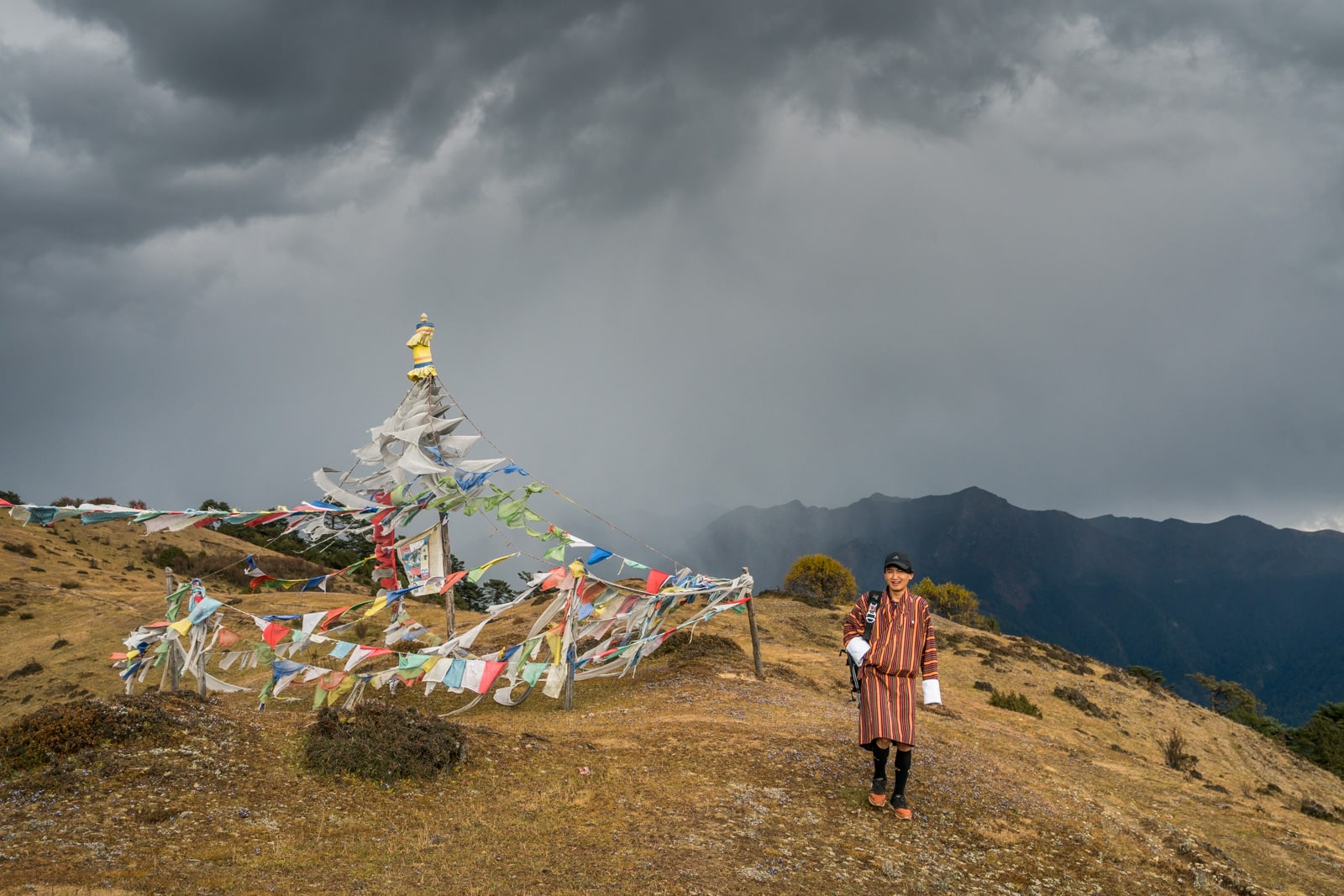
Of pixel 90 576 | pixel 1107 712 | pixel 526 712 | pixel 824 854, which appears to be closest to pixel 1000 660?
pixel 1107 712

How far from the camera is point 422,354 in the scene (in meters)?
15.5

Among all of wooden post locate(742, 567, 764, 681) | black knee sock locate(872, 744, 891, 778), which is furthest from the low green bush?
black knee sock locate(872, 744, 891, 778)

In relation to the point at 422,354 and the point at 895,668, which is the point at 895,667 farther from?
the point at 422,354

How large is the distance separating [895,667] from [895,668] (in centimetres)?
2

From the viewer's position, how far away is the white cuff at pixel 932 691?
24.3ft

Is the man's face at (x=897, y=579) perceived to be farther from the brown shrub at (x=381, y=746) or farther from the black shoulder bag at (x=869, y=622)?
the brown shrub at (x=381, y=746)

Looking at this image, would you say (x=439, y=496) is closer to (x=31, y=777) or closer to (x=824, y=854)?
(x=31, y=777)

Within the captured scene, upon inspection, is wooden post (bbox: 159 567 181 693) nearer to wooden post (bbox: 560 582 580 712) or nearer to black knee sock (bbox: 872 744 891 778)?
wooden post (bbox: 560 582 580 712)

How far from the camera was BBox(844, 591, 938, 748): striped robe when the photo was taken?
7.70 meters

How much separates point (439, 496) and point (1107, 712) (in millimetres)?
23805

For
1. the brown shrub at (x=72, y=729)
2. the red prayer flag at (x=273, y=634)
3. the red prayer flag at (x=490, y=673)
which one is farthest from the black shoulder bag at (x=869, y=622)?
the red prayer flag at (x=273, y=634)

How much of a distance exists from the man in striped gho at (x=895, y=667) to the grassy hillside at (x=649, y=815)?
3.00 ft

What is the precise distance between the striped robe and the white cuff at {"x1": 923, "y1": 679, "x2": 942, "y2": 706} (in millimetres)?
92

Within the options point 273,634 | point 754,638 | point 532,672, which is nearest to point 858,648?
point 532,672
